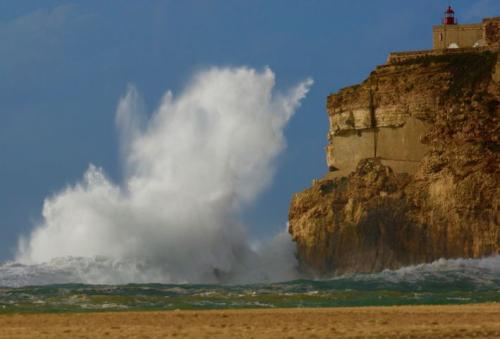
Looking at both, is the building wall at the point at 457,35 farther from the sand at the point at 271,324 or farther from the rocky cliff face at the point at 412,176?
the sand at the point at 271,324

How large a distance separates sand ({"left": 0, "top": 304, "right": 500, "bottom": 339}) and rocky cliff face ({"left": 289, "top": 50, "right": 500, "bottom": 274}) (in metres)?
11.0

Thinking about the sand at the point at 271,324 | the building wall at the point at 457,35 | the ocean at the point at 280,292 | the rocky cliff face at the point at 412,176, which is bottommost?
the sand at the point at 271,324

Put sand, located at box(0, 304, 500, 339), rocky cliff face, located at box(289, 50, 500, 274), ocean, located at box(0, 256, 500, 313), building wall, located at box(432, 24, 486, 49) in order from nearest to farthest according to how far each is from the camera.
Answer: sand, located at box(0, 304, 500, 339) < ocean, located at box(0, 256, 500, 313) < rocky cliff face, located at box(289, 50, 500, 274) < building wall, located at box(432, 24, 486, 49)

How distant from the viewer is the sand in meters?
19.9

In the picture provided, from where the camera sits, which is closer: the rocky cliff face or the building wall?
the rocky cliff face

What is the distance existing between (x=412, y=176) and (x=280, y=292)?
6.16 metres

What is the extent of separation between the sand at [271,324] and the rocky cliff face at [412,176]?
36.2 feet

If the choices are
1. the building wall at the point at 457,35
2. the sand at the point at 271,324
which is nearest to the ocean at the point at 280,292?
the sand at the point at 271,324

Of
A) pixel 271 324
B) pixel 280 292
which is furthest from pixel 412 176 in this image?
pixel 271 324

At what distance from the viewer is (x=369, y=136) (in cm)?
3838

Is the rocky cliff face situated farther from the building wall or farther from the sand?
the sand

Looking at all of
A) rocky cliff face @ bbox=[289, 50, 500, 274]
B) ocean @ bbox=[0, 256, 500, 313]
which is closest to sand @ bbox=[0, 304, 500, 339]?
ocean @ bbox=[0, 256, 500, 313]

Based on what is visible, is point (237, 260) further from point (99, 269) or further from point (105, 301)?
point (105, 301)

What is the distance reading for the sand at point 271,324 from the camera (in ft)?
65.3
